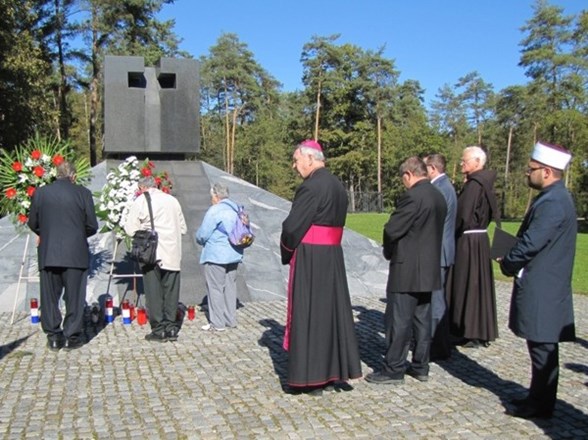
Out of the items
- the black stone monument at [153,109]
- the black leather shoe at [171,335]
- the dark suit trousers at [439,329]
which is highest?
the black stone monument at [153,109]

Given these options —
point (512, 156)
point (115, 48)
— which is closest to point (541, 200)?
point (115, 48)

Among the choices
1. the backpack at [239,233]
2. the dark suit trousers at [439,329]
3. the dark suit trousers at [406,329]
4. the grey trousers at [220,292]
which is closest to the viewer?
the dark suit trousers at [406,329]

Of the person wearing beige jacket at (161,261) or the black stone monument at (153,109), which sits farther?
the black stone monument at (153,109)

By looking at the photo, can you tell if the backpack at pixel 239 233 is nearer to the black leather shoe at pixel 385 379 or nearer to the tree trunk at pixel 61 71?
the black leather shoe at pixel 385 379

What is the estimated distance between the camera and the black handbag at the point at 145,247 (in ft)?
23.0

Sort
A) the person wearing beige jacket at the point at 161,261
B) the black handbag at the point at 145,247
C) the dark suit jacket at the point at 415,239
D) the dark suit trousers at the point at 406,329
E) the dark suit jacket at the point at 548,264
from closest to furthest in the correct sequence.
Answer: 1. the dark suit jacket at the point at 548,264
2. the dark suit jacket at the point at 415,239
3. the dark suit trousers at the point at 406,329
4. the black handbag at the point at 145,247
5. the person wearing beige jacket at the point at 161,261

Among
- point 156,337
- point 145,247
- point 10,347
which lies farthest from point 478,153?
point 10,347

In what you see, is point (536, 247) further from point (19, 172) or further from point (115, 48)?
point (115, 48)

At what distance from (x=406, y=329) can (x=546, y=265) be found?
145cm

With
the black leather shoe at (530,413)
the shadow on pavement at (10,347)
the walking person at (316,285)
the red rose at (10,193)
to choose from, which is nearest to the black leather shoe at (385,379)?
the walking person at (316,285)

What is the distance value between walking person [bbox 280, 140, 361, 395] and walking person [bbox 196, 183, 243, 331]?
8.00 ft

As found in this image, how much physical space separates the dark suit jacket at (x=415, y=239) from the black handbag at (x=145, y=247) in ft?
9.04

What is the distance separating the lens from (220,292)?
7887mm

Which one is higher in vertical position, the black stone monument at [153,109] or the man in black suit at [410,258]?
the black stone monument at [153,109]
